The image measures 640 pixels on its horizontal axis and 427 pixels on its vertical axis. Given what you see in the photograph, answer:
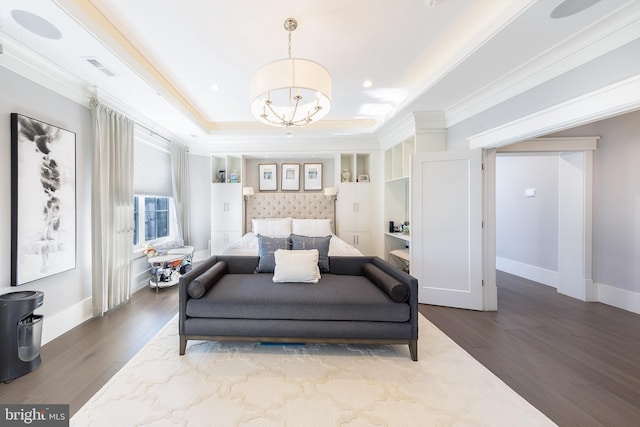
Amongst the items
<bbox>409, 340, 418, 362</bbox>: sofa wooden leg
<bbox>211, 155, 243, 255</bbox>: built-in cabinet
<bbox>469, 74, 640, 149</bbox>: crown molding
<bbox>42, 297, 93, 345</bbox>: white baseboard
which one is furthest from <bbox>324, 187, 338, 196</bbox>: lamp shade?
<bbox>42, 297, 93, 345</bbox>: white baseboard

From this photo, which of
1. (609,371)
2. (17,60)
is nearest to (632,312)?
(609,371)

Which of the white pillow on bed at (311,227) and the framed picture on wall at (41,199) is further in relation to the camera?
the white pillow on bed at (311,227)

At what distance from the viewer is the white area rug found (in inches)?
60.6

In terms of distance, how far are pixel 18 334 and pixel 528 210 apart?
22.2 ft

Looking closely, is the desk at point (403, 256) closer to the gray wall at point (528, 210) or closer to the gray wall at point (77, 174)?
the gray wall at point (528, 210)

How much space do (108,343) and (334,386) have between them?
2.21 metres

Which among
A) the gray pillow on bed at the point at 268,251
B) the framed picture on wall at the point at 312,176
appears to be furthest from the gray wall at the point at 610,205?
the gray pillow on bed at the point at 268,251

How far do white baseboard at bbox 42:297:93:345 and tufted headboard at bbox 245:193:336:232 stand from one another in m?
2.81

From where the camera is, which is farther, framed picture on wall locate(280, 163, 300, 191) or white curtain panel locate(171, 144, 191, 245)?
framed picture on wall locate(280, 163, 300, 191)

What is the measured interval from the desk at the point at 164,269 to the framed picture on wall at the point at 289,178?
2.42 meters

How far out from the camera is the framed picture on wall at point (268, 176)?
5453 millimetres

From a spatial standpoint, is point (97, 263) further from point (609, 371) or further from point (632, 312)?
point (632, 312)

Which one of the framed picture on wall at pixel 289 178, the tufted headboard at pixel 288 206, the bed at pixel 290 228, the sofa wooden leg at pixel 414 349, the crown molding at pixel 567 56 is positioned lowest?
the sofa wooden leg at pixel 414 349

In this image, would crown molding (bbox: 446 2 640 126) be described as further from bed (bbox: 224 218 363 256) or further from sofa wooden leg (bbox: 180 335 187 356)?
sofa wooden leg (bbox: 180 335 187 356)
